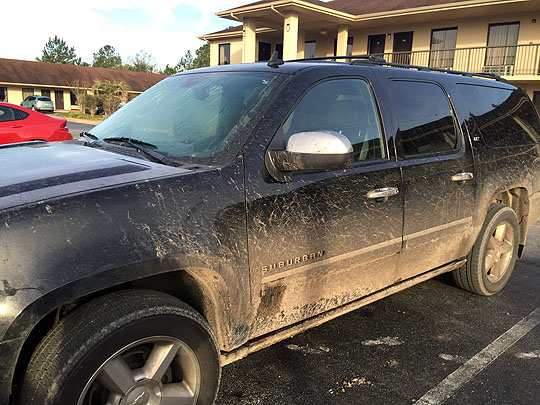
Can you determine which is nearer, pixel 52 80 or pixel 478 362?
pixel 478 362

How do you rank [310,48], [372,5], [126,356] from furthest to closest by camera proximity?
[310,48] < [372,5] < [126,356]

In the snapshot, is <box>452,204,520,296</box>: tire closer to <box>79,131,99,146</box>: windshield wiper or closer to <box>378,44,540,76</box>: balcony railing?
<box>79,131,99,146</box>: windshield wiper

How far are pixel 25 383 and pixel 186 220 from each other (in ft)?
2.84

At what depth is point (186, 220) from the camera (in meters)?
2.12

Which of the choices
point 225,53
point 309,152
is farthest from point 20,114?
point 225,53

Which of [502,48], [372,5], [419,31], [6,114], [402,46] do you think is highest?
[372,5]

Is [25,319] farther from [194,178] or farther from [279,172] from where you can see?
[279,172]

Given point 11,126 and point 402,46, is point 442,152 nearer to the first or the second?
point 11,126

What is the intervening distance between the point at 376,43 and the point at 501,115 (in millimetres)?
21694

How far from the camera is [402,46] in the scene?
23.6 metres

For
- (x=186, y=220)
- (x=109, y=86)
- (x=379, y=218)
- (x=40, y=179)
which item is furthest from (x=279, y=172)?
(x=109, y=86)

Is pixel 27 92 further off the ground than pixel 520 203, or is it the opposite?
pixel 27 92

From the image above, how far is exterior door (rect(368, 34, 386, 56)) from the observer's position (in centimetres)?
2419

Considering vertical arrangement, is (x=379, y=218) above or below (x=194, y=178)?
below
